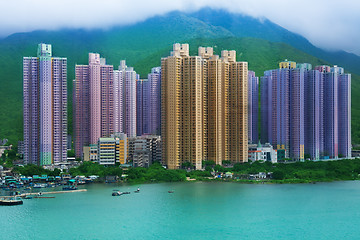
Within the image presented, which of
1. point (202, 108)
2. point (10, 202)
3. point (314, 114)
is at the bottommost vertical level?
point (10, 202)

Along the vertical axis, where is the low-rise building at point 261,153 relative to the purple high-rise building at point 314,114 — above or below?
below

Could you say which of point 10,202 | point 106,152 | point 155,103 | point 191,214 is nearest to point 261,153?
point 106,152

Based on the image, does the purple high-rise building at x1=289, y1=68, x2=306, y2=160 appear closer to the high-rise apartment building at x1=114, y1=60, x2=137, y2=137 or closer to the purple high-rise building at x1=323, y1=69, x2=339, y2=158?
the purple high-rise building at x1=323, y1=69, x2=339, y2=158

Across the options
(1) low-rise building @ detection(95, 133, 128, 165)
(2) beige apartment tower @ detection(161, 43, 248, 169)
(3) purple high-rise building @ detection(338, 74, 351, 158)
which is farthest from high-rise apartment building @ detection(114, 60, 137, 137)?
(3) purple high-rise building @ detection(338, 74, 351, 158)

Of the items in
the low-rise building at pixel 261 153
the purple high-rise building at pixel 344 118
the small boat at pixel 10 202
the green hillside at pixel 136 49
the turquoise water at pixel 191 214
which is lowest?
the turquoise water at pixel 191 214

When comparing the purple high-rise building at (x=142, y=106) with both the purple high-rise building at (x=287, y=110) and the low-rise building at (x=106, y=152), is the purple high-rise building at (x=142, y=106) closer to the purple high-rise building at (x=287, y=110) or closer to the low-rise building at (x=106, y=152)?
the low-rise building at (x=106, y=152)

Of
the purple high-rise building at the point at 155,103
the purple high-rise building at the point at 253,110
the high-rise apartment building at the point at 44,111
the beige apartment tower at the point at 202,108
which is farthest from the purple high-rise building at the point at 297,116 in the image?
the high-rise apartment building at the point at 44,111

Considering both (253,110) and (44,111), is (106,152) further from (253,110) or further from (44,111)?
(253,110)
